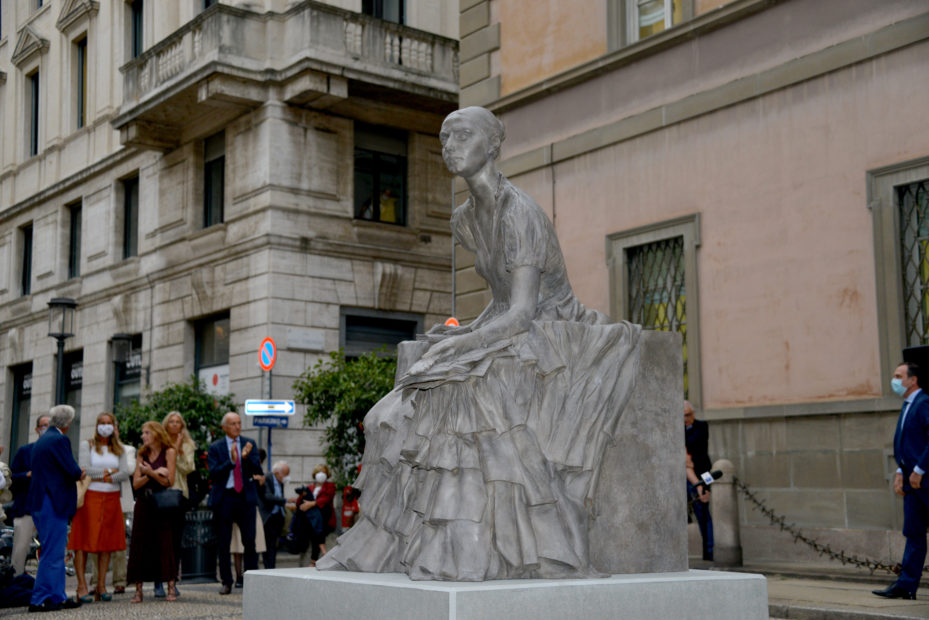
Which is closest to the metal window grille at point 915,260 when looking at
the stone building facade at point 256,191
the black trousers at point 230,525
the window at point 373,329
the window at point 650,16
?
the window at point 650,16

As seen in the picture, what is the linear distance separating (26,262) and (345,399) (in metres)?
18.2

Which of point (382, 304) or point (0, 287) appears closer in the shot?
point (382, 304)

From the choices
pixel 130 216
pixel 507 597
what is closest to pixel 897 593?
pixel 507 597

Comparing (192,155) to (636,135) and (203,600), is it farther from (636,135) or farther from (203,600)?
(203,600)

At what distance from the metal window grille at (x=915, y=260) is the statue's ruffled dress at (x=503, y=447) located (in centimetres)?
644

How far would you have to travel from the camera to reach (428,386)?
5.52 m

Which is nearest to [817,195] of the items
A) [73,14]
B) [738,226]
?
[738,226]

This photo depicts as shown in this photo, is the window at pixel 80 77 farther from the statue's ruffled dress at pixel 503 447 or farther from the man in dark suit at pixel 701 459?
the statue's ruffled dress at pixel 503 447

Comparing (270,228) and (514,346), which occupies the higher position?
(270,228)

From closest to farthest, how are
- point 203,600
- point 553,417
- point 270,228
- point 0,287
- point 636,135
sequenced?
point 553,417, point 203,600, point 636,135, point 270,228, point 0,287

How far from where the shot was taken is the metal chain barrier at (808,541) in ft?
34.6

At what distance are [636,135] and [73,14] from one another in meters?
19.9

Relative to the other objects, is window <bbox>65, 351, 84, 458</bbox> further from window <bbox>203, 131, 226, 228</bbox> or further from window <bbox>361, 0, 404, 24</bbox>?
window <bbox>361, 0, 404, 24</bbox>

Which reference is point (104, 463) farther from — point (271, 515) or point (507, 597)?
point (507, 597)
